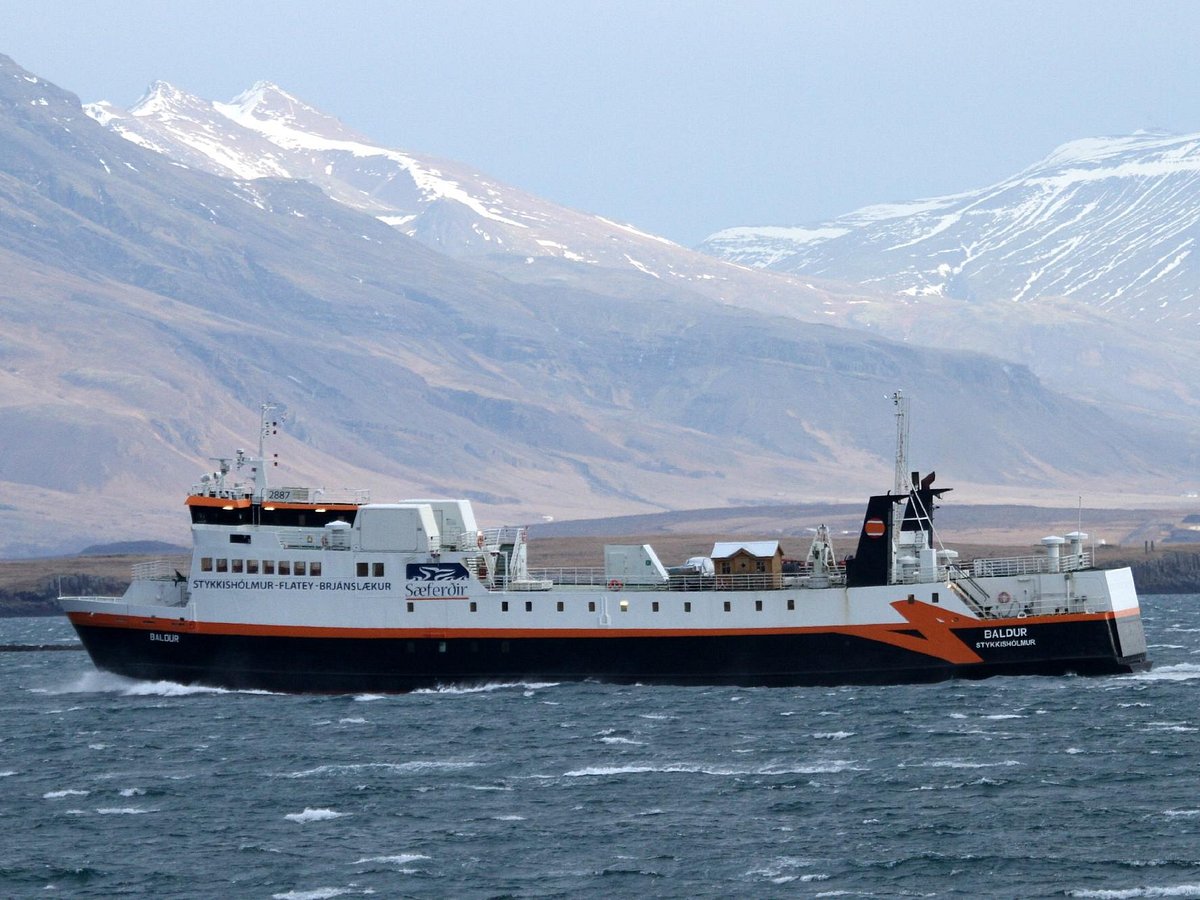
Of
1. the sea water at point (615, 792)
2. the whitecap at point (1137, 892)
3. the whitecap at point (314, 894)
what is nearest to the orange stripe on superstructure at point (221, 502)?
the sea water at point (615, 792)

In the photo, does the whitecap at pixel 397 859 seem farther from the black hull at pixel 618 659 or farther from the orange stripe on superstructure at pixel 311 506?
the orange stripe on superstructure at pixel 311 506

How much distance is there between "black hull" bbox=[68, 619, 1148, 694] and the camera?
5888 centimetres

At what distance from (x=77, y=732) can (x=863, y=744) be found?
69.5 ft

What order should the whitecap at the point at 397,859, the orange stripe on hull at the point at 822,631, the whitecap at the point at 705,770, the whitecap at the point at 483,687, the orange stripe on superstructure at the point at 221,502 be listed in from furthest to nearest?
the orange stripe on superstructure at the point at 221,502 < the whitecap at the point at 483,687 < the orange stripe on hull at the point at 822,631 < the whitecap at the point at 705,770 < the whitecap at the point at 397,859

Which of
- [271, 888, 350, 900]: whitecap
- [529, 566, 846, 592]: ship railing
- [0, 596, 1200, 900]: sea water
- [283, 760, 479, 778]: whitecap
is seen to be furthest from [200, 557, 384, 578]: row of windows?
[271, 888, 350, 900]: whitecap

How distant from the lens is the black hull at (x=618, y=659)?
58.9 m

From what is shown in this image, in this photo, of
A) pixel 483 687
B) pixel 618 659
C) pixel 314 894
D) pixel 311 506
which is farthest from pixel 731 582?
pixel 314 894

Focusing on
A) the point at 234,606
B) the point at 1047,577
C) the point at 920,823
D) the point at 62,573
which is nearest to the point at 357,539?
the point at 234,606

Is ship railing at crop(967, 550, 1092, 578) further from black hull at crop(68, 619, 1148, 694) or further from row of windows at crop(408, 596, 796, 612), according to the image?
row of windows at crop(408, 596, 796, 612)

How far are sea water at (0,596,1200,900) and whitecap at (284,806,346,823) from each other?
0.09 m

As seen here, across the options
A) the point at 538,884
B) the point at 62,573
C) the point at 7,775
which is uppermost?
the point at 62,573

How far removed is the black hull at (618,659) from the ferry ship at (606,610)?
50 mm

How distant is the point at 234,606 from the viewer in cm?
6122

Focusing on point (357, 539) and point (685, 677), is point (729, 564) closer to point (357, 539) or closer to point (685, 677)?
point (685, 677)
